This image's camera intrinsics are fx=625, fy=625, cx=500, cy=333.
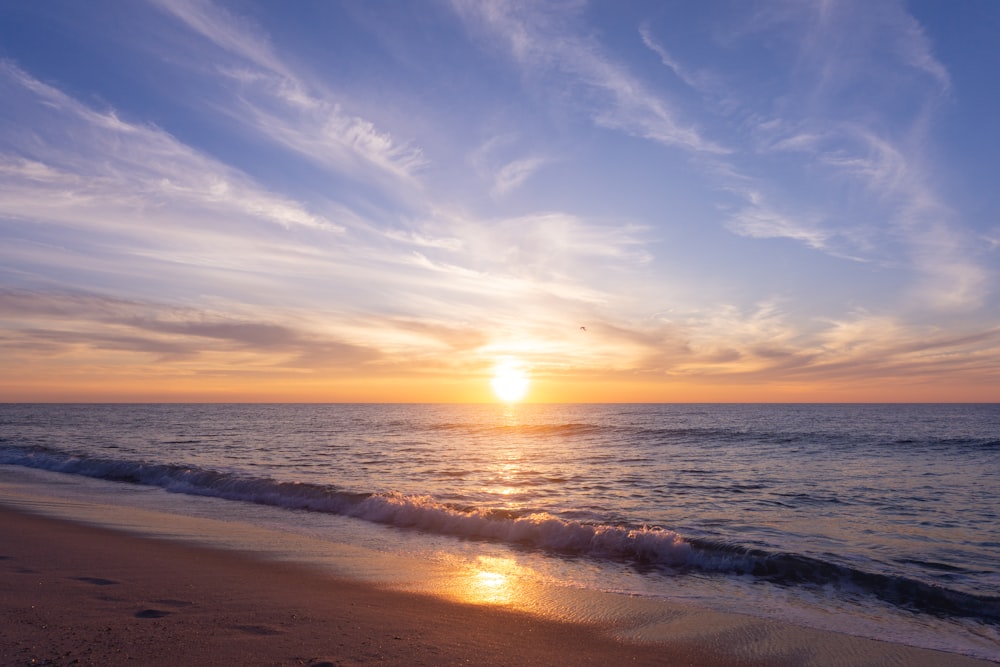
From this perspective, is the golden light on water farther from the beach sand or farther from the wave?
the wave

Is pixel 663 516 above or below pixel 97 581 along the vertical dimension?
above

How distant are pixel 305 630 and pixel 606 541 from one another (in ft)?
23.5

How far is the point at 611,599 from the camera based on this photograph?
28.5 feet

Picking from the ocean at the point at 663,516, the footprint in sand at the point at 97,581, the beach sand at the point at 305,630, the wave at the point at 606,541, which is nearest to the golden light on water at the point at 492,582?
the ocean at the point at 663,516

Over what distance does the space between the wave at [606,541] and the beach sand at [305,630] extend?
276 centimetres

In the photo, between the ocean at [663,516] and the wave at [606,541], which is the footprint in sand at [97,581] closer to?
the ocean at [663,516]

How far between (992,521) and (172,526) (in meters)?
19.2

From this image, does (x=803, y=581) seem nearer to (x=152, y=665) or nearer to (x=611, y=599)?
(x=611, y=599)

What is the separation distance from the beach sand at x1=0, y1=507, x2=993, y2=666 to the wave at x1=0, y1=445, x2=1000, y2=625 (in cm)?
276

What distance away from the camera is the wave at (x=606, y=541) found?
9.41 meters

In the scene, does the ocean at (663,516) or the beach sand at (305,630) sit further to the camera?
the ocean at (663,516)

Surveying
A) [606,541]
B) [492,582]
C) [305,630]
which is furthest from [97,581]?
[606,541]

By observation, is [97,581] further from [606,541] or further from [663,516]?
[663,516]

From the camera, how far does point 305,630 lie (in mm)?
6617
